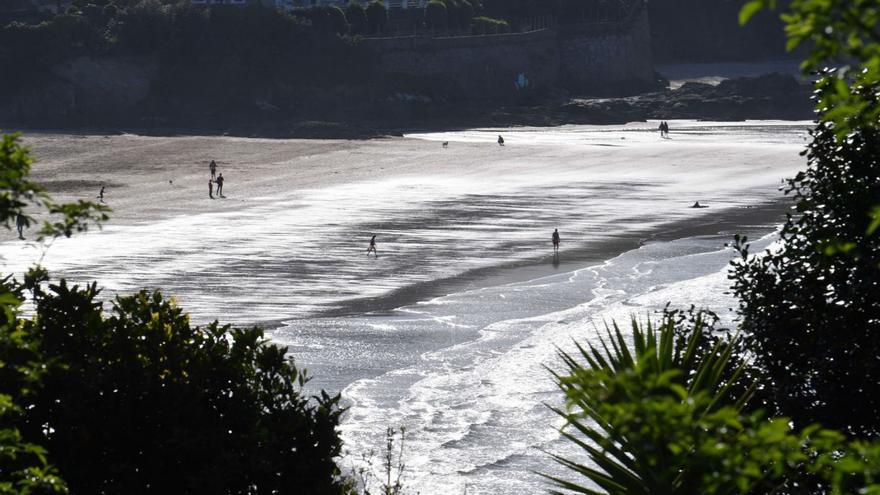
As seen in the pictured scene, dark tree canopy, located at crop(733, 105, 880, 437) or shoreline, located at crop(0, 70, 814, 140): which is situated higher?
shoreline, located at crop(0, 70, 814, 140)

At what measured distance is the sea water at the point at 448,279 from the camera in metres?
17.9

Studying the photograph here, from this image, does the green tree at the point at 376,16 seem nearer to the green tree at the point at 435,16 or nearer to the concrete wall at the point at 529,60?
the green tree at the point at 435,16

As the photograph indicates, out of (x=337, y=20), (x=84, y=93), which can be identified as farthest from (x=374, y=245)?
(x=337, y=20)

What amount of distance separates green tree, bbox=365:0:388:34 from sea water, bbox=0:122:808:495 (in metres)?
36.7

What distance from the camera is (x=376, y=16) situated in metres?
84.1

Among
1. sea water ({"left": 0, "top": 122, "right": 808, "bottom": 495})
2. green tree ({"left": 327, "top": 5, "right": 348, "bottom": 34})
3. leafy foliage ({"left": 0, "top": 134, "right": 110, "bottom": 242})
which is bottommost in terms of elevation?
sea water ({"left": 0, "top": 122, "right": 808, "bottom": 495})

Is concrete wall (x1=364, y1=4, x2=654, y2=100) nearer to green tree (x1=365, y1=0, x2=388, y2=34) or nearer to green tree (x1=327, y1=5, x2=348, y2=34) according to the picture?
green tree (x1=327, y1=5, x2=348, y2=34)

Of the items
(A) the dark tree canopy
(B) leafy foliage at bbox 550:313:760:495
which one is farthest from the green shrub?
(B) leafy foliage at bbox 550:313:760:495

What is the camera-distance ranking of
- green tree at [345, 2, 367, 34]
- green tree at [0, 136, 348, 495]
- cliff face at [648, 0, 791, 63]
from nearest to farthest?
1. green tree at [0, 136, 348, 495]
2. green tree at [345, 2, 367, 34]
3. cliff face at [648, 0, 791, 63]

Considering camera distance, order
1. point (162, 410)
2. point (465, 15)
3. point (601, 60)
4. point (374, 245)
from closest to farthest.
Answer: point (162, 410), point (374, 245), point (465, 15), point (601, 60)

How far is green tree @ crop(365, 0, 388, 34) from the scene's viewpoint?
8388 cm

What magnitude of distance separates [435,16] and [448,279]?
6020 cm

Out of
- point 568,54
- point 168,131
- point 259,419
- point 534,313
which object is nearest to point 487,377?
point 534,313

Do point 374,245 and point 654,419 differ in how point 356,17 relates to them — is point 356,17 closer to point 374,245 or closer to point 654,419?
point 374,245
